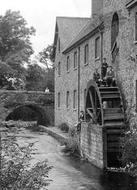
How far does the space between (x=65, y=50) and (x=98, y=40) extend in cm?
836

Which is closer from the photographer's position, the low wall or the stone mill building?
the low wall

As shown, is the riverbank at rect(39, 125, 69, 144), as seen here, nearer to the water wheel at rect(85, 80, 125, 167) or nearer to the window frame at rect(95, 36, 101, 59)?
the water wheel at rect(85, 80, 125, 167)

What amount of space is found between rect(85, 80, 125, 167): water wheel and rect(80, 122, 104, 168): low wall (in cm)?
26

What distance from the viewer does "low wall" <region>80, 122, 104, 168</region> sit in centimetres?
1462

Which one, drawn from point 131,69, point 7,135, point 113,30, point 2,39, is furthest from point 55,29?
point 7,135

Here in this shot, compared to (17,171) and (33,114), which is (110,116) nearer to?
(17,171)

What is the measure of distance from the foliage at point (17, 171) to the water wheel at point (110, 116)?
29.4 ft

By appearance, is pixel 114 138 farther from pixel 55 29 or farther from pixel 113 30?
pixel 55 29

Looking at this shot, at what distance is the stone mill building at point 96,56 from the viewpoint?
1520 cm

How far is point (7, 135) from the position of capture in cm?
550

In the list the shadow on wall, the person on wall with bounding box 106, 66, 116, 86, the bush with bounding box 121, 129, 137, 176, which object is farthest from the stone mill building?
the shadow on wall

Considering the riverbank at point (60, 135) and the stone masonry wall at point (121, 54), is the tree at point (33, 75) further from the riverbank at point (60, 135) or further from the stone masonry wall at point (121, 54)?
the stone masonry wall at point (121, 54)

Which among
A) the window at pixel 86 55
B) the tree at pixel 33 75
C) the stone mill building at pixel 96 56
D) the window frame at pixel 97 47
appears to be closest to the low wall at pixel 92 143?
the stone mill building at pixel 96 56

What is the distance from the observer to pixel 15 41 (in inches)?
1722
